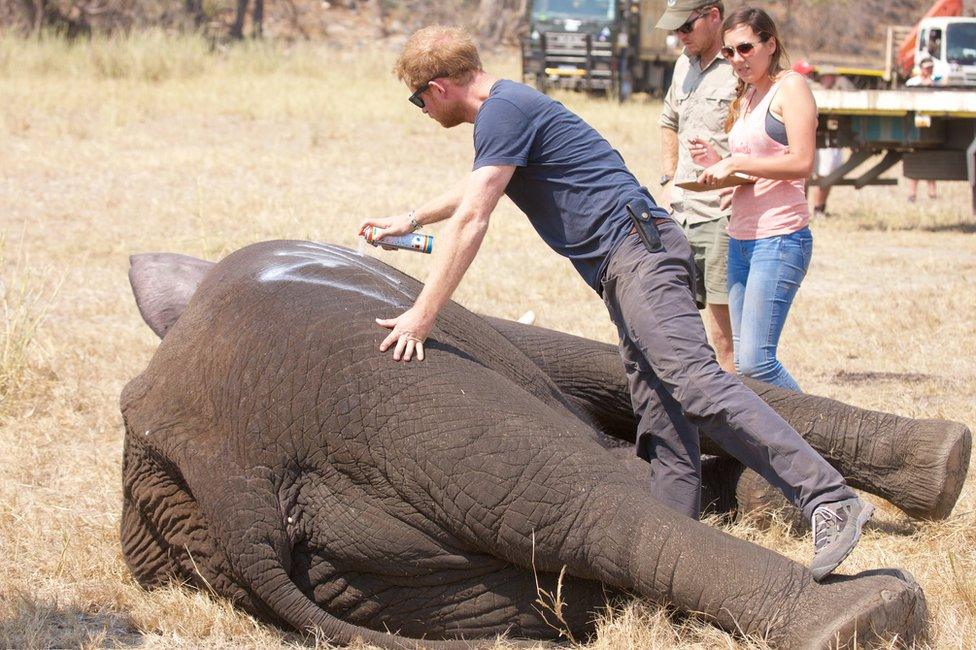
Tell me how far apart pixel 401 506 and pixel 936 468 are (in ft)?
5.68

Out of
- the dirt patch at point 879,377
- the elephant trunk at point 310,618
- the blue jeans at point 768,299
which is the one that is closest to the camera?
the elephant trunk at point 310,618

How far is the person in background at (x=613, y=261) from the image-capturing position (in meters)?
3.21

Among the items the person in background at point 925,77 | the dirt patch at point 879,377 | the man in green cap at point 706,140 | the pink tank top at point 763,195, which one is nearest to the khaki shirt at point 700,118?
the man in green cap at point 706,140

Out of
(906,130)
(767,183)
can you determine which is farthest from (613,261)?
(906,130)

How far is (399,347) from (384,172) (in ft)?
35.6

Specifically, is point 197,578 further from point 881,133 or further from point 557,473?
point 881,133

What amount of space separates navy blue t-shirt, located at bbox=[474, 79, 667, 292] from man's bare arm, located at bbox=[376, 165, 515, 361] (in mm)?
61

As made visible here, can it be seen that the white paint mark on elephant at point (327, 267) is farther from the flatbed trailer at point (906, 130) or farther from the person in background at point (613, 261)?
the flatbed trailer at point (906, 130)

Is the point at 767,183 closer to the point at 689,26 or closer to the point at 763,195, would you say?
the point at 763,195

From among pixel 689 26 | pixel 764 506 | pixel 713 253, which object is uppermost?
pixel 689 26

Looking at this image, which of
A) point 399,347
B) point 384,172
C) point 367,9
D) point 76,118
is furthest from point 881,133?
point 367,9

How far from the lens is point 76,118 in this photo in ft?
49.6

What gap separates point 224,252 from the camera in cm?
934

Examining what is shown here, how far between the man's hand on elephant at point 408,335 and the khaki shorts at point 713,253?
237cm
